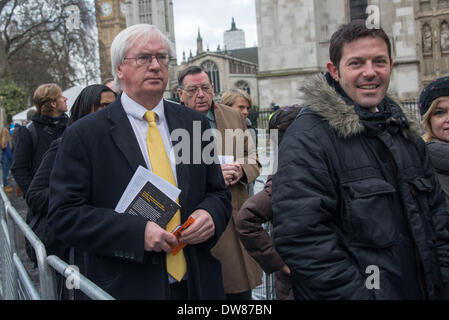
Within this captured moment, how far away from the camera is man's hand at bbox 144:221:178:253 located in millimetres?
2143

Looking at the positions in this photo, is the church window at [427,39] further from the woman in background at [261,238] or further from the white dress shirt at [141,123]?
the white dress shirt at [141,123]

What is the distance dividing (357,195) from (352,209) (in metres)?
0.06

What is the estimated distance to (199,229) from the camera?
2277mm

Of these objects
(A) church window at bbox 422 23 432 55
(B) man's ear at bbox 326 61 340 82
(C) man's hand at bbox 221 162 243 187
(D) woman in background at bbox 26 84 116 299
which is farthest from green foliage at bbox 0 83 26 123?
(B) man's ear at bbox 326 61 340 82

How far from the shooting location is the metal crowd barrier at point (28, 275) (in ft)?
6.02

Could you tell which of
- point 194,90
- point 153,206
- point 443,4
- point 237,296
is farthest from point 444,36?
point 153,206

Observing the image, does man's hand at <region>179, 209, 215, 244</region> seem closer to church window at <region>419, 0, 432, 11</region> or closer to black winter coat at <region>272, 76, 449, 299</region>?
black winter coat at <region>272, 76, 449, 299</region>

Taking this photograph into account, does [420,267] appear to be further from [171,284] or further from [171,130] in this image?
[171,130]

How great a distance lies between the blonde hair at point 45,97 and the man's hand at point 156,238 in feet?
9.09

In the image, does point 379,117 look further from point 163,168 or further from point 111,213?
point 111,213

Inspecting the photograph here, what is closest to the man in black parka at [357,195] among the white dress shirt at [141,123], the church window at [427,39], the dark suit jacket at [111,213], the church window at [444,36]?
the dark suit jacket at [111,213]
